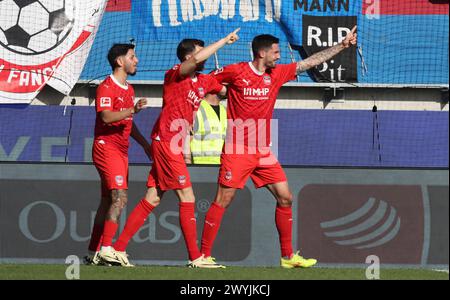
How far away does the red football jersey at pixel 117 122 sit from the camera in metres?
8.77

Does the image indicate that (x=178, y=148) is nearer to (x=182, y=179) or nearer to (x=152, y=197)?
(x=182, y=179)

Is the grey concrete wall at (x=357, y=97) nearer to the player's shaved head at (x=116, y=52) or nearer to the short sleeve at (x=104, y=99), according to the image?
the player's shaved head at (x=116, y=52)

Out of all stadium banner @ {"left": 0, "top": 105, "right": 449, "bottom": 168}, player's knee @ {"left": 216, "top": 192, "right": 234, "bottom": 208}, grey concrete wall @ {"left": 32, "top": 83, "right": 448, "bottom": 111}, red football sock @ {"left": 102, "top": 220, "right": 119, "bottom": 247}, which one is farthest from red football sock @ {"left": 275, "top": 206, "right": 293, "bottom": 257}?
grey concrete wall @ {"left": 32, "top": 83, "right": 448, "bottom": 111}

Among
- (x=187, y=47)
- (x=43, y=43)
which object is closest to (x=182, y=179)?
(x=187, y=47)

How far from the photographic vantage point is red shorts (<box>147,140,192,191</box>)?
8.53 metres

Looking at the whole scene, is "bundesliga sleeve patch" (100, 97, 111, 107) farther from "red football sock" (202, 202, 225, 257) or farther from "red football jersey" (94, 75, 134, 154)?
"red football sock" (202, 202, 225, 257)

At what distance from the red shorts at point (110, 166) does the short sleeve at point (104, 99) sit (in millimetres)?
362

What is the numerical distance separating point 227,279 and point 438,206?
359cm

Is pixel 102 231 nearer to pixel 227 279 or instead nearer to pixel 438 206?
pixel 227 279

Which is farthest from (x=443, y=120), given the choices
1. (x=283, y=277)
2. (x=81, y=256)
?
(x=283, y=277)

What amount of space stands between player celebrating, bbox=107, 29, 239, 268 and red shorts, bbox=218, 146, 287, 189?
313 mm

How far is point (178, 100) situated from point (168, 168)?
21.6 inches
